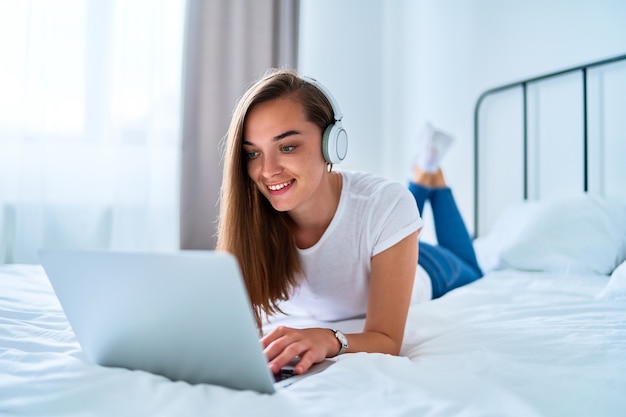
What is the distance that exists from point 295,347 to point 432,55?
8.16 feet

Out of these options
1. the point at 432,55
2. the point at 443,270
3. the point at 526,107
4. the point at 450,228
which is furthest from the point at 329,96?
the point at 432,55

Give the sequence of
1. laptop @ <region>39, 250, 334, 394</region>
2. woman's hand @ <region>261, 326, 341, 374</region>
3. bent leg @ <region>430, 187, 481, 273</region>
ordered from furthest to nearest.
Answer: bent leg @ <region>430, 187, 481, 273</region>, woman's hand @ <region>261, 326, 341, 374</region>, laptop @ <region>39, 250, 334, 394</region>

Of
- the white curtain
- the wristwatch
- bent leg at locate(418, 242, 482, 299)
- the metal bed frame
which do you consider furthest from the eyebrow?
the white curtain

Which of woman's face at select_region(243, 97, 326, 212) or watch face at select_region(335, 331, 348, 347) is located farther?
woman's face at select_region(243, 97, 326, 212)

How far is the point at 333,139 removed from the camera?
1089mm

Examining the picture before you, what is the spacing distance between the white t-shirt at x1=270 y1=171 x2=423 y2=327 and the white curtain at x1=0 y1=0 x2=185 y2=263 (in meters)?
1.66

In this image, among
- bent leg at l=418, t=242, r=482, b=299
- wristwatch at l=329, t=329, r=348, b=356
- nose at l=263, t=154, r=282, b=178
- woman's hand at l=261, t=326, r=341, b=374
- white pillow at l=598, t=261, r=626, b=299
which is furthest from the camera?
bent leg at l=418, t=242, r=482, b=299

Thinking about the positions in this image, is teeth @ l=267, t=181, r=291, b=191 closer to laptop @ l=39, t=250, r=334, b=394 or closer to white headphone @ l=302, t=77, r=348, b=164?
white headphone @ l=302, t=77, r=348, b=164

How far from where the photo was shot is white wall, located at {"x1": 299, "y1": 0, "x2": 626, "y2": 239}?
6.68 feet

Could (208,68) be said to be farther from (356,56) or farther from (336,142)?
(336,142)

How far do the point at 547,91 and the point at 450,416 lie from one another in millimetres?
1888

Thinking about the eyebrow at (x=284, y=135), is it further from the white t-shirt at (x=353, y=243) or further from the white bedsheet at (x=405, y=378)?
the white bedsheet at (x=405, y=378)

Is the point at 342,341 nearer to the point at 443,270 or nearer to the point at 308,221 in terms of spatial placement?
the point at 308,221

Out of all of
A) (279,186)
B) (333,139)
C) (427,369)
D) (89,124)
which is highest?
(89,124)
